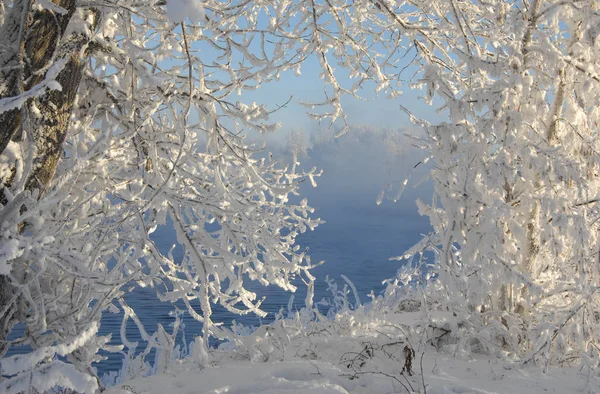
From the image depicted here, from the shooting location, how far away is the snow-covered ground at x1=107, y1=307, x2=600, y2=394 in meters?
3.72

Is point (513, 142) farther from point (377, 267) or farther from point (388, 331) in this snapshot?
point (377, 267)

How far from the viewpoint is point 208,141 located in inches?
165

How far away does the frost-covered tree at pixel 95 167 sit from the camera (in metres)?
2.71

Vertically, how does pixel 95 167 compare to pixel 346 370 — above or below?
above

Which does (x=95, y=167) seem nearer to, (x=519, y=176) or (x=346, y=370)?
(x=346, y=370)

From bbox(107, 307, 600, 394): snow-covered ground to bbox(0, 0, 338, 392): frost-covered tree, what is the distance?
42 centimetres

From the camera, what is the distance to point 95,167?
11.5 ft

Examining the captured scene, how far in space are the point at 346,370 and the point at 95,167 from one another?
2616 mm

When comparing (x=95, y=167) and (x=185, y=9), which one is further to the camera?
(x=95, y=167)

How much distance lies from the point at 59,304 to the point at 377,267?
51296 mm

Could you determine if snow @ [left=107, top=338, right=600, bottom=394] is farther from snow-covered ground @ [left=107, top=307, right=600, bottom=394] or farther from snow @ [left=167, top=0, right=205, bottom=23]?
snow @ [left=167, top=0, right=205, bottom=23]

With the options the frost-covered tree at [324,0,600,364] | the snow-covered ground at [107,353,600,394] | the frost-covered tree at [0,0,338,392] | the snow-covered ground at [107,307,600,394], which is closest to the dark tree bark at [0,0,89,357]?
the frost-covered tree at [0,0,338,392]

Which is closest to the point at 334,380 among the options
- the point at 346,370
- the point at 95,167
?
the point at 346,370

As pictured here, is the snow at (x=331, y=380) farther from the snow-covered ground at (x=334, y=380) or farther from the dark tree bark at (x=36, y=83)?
the dark tree bark at (x=36, y=83)
